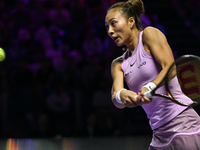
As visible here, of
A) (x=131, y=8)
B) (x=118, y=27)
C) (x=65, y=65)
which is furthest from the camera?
(x=65, y=65)

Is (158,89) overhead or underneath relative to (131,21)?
underneath

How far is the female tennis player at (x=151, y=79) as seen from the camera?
2.02 metres

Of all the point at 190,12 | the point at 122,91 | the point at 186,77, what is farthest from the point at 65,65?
the point at 186,77

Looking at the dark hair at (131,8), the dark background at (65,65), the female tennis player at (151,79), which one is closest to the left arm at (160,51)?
the female tennis player at (151,79)

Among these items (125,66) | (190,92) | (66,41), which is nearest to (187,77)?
(190,92)

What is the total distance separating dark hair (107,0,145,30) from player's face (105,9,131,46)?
47 mm

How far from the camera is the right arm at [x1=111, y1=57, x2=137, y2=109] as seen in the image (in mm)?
1985

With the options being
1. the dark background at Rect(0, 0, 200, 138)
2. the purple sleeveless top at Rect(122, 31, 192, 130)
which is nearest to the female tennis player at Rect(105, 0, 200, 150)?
the purple sleeveless top at Rect(122, 31, 192, 130)

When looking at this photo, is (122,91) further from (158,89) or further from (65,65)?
(65,65)

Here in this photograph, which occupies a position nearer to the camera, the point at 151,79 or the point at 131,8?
the point at 151,79

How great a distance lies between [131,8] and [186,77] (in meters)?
0.68

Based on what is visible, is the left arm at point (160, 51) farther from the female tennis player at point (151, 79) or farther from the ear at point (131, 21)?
the ear at point (131, 21)

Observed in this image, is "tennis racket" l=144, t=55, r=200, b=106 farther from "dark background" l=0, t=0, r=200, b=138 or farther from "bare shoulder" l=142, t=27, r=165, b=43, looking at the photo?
"dark background" l=0, t=0, r=200, b=138

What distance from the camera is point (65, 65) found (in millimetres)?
6273
